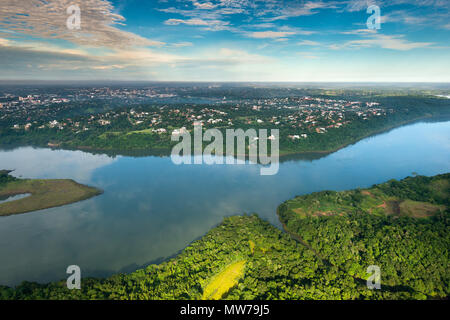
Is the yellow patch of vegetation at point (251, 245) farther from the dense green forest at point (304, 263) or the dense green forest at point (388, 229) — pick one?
the dense green forest at point (388, 229)

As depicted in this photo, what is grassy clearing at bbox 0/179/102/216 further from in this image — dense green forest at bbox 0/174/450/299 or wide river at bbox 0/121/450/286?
dense green forest at bbox 0/174/450/299

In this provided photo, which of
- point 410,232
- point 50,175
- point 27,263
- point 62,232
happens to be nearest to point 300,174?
point 410,232

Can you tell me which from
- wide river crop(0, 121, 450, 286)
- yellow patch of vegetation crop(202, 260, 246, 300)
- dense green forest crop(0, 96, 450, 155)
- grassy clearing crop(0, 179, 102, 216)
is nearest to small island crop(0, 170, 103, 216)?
grassy clearing crop(0, 179, 102, 216)

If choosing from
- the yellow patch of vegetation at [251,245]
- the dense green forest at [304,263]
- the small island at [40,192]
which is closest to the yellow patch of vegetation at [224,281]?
the dense green forest at [304,263]

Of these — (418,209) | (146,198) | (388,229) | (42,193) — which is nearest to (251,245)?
(388,229)

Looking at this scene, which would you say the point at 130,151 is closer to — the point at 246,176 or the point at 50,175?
the point at 50,175
